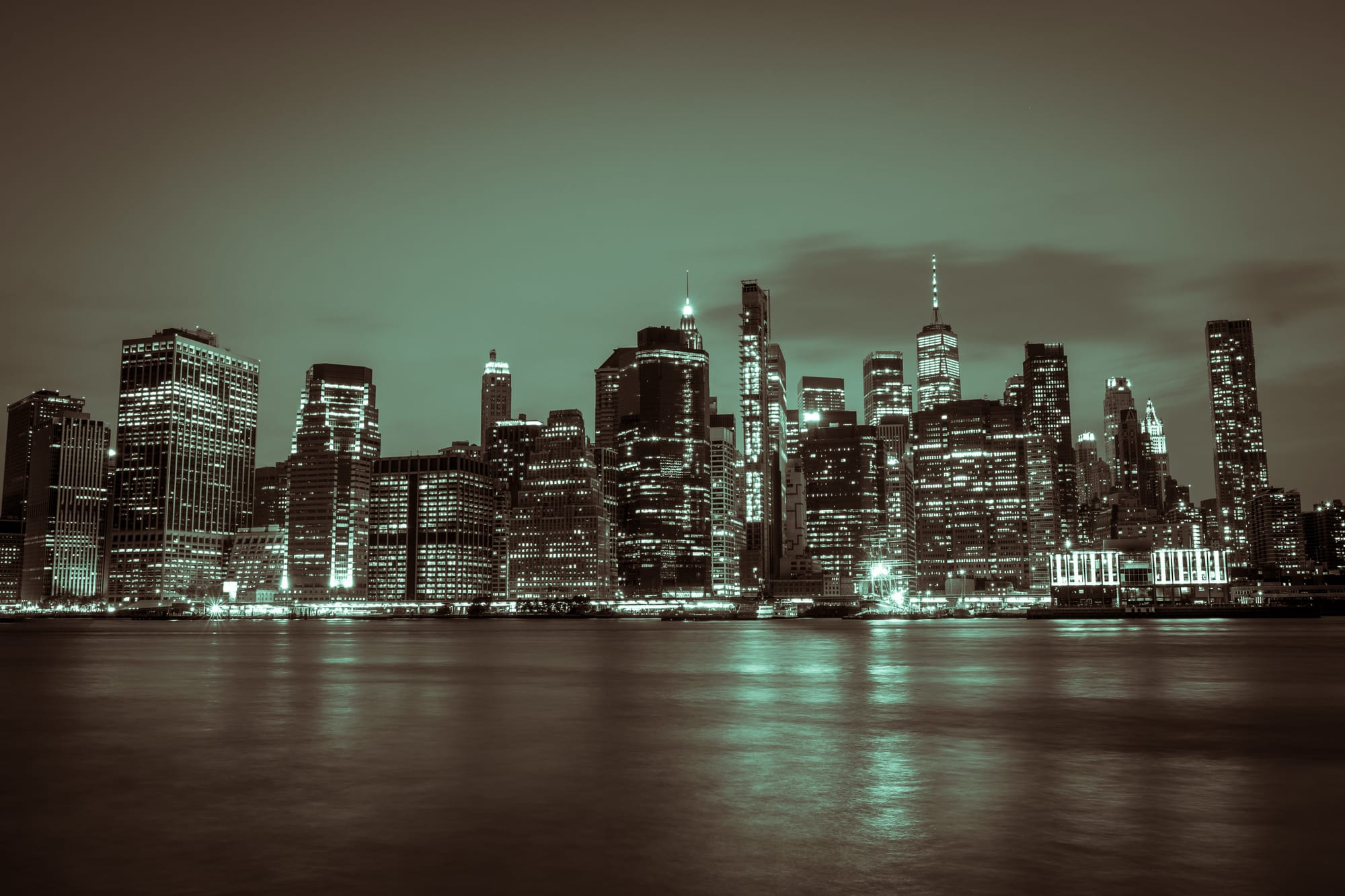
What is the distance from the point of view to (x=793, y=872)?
1606 centimetres

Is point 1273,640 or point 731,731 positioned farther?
point 1273,640

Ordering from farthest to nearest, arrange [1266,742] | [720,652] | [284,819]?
[720,652]
[1266,742]
[284,819]

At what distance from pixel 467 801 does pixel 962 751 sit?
13.6 meters

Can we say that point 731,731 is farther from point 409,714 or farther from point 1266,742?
point 1266,742

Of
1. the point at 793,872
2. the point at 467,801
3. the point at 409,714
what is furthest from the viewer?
the point at 409,714

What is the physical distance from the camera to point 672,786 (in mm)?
24000

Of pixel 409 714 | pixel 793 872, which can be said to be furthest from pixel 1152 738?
pixel 409 714

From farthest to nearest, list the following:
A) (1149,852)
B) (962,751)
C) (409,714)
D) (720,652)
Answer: (720,652), (409,714), (962,751), (1149,852)

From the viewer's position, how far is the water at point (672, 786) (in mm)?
16469

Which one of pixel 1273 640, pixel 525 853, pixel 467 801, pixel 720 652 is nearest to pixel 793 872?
pixel 525 853

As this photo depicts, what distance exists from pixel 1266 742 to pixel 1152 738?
2998mm

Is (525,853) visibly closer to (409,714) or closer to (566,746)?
(566,746)

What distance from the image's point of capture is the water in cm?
1647

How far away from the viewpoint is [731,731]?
33.9m
